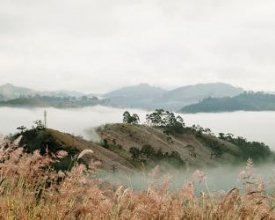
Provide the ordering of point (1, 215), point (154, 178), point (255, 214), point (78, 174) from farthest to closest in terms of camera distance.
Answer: point (154, 178) → point (78, 174) → point (255, 214) → point (1, 215)

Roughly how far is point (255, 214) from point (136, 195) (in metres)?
1.52

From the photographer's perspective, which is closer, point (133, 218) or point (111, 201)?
point (133, 218)

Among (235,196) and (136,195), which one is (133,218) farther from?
(235,196)

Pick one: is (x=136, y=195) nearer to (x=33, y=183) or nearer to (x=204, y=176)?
(x=204, y=176)

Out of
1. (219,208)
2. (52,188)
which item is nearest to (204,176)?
(219,208)

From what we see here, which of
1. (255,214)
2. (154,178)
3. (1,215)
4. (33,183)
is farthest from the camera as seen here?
(33,183)

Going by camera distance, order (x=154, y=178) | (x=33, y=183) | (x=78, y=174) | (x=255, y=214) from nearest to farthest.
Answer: (x=255, y=214) < (x=78, y=174) < (x=154, y=178) < (x=33, y=183)

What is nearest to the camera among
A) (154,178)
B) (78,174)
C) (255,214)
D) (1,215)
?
(1,215)

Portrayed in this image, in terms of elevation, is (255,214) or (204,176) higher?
(204,176)

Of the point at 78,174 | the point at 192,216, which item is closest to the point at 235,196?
the point at 192,216

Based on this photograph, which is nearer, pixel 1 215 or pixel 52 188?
pixel 1 215

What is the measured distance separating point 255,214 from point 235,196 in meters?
0.32

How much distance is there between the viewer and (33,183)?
7.17 metres

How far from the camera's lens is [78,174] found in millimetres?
5996
